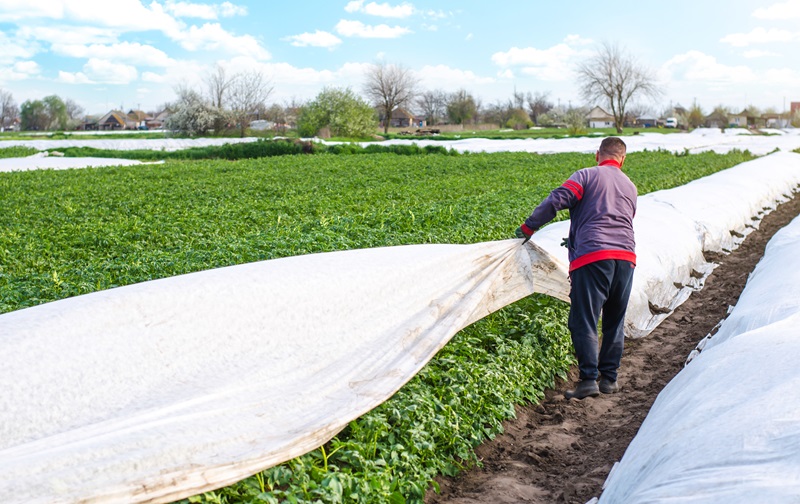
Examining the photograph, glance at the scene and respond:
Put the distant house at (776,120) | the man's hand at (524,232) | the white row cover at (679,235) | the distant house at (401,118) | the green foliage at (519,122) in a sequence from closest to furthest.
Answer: the man's hand at (524,232) < the white row cover at (679,235) < the green foliage at (519,122) < the distant house at (401,118) < the distant house at (776,120)

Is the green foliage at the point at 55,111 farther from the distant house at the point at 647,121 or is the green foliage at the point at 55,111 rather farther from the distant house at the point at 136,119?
the distant house at the point at 647,121

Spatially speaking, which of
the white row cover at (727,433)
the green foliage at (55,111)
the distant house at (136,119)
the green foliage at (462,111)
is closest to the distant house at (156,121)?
the distant house at (136,119)

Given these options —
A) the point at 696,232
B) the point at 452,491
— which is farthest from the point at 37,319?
the point at 696,232

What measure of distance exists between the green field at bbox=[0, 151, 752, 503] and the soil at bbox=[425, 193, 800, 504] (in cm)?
13

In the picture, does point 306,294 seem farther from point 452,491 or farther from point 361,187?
point 361,187

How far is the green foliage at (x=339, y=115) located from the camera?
48.3 metres

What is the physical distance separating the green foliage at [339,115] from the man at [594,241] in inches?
1728

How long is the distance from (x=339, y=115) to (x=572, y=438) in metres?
45.5

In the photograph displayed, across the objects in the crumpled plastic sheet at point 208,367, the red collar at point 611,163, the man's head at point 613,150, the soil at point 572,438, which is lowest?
the soil at point 572,438

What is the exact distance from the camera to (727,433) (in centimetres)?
263

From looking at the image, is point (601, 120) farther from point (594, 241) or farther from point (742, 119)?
point (594, 241)

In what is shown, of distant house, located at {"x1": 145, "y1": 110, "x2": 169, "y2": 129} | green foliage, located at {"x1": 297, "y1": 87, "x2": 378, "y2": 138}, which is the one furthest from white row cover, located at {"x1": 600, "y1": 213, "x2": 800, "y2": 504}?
distant house, located at {"x1": 145, "y1": 110, "x2": 169, "y2": 129}

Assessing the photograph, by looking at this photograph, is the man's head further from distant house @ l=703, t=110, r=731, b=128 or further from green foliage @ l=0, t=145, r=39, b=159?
distant house @ l=703, t=110, r=731, b=128

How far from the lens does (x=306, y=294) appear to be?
4336 mm
